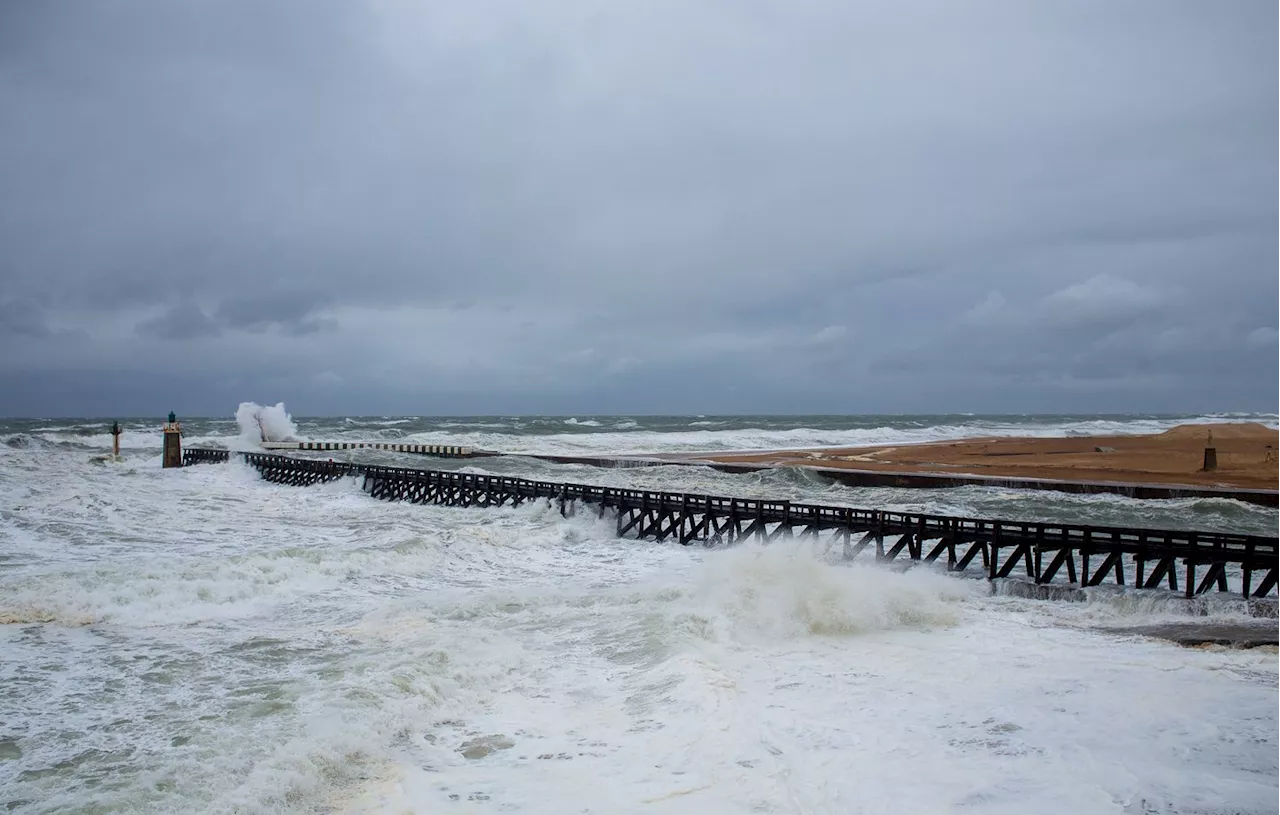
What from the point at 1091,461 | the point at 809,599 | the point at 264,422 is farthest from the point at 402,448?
the point at 809,599

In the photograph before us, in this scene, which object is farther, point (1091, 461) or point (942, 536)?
point (1091, 461)

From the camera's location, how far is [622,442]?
77.1 meters

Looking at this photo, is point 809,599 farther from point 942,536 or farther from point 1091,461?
point 1091,461

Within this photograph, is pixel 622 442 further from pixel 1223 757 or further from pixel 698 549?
pixel 1223 757

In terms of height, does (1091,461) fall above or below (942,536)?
above

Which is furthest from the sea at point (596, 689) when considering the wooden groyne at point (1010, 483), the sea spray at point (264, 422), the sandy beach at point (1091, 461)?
the sea spray at point (264, 422)

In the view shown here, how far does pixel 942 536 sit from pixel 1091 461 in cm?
3418

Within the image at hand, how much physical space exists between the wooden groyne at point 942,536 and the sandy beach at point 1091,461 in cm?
1708

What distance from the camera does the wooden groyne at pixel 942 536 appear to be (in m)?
15.8

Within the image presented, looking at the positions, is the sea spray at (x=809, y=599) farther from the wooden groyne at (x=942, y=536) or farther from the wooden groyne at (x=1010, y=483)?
the wooden groyne at (x=1010, y=483)

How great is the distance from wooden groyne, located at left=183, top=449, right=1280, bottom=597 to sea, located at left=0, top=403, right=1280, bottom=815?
1478mm

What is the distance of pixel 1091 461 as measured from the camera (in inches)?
1837

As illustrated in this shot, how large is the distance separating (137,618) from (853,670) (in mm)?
11716

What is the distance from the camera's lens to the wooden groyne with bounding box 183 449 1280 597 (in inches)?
620
